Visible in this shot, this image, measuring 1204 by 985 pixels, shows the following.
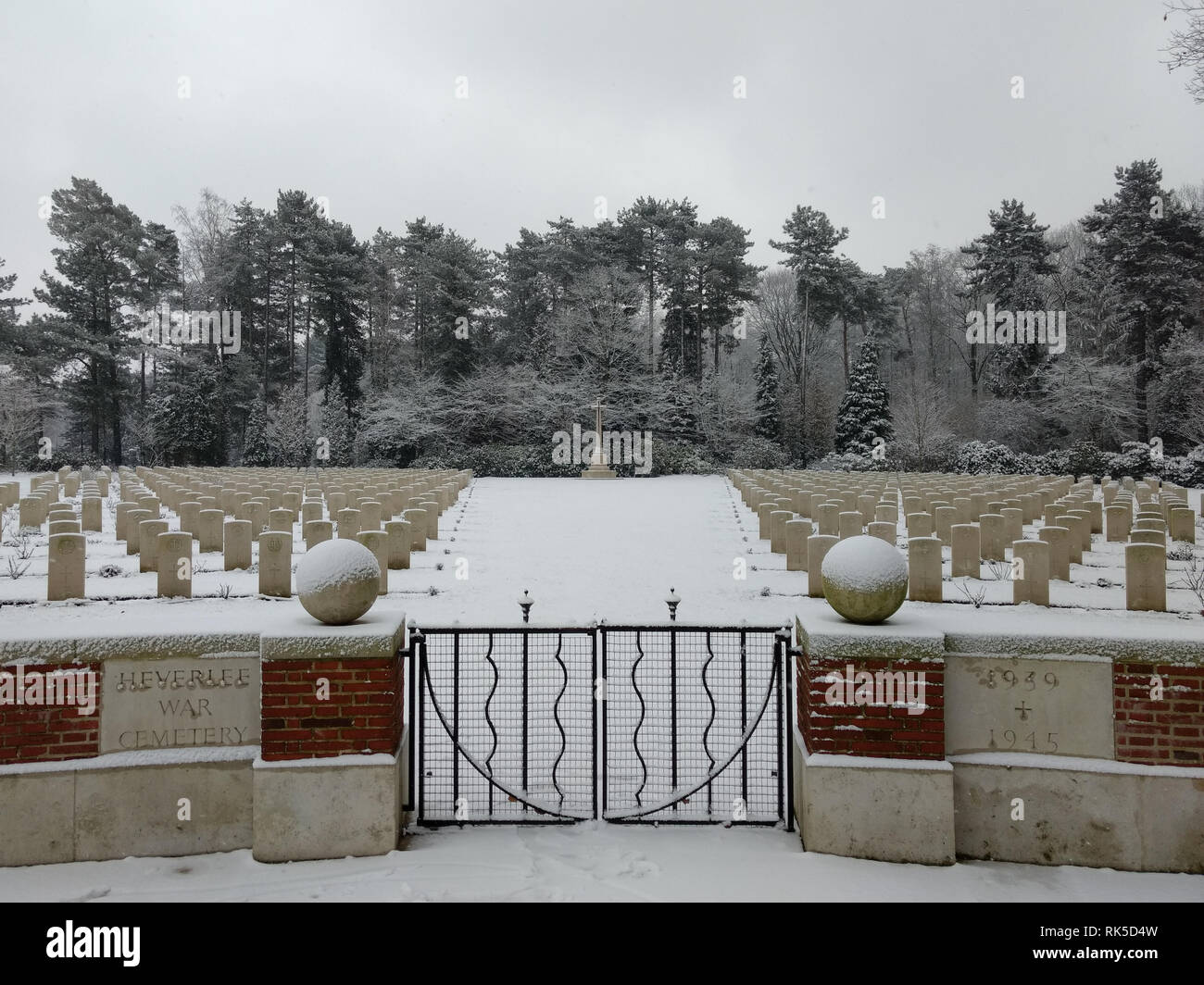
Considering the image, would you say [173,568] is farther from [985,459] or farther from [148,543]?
[985,459]

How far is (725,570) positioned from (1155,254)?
114ft

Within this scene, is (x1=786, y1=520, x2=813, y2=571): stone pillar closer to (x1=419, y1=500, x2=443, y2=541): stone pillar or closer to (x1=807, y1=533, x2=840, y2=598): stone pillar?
(x1=807, y1=533, x2=840, y2=598): stone pillar

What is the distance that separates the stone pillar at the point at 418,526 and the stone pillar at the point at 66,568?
5.09 metres

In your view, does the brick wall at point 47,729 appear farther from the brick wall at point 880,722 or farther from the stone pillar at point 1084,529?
the stone pillar at point 1084,529

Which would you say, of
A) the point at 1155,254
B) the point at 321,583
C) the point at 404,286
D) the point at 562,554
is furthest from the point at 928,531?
→ the point at 404,286

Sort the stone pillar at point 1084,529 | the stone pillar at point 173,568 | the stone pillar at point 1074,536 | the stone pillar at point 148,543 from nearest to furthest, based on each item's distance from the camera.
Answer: the stone pillar at point 173,568
the stone pillar at point 148,543
the stone pillar at point 1074,536
the stone pillar at point 1084,529

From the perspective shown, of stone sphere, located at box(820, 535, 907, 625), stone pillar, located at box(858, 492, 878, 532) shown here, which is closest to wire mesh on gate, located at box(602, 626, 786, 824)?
stone sphere, located at box(820, 535, 907, 625)

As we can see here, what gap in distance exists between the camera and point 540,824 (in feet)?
14.2

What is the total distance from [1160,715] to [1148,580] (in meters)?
5.93

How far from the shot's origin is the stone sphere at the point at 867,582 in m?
4.18

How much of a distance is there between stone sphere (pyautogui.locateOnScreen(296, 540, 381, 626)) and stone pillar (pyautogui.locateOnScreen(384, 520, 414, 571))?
747cm

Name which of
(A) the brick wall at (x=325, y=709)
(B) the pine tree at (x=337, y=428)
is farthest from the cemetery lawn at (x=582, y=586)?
(B) the pine tree at (x=337, y=428)
